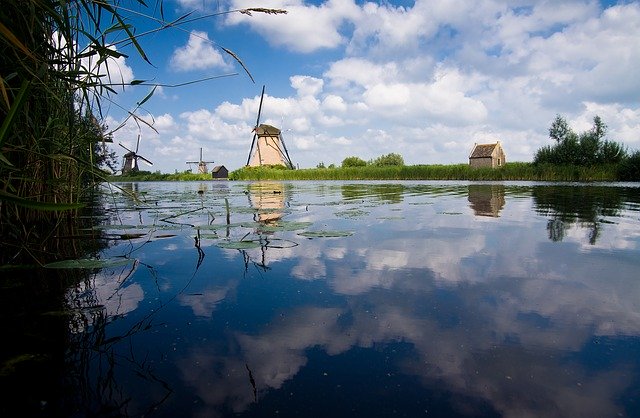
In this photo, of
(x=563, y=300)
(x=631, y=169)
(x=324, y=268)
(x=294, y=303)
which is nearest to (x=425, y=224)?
(x=324, y=268)

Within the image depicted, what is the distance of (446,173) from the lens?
→ 3591 cm

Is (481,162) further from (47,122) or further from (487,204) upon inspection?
(47,122)

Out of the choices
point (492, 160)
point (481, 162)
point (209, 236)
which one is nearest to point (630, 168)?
point (492, 160)

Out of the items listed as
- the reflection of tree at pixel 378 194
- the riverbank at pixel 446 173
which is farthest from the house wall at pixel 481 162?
the reflection of tree at pixel 378 194

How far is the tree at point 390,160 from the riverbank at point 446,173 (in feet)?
87.7

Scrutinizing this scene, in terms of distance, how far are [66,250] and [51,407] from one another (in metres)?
2.96

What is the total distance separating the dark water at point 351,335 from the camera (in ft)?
4.51

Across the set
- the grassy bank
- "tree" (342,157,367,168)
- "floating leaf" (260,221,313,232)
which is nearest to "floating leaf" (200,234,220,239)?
"floating leaf" (260,221,313,232)

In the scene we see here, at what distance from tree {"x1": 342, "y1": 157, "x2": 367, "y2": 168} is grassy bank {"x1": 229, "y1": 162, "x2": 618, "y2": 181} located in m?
17.0

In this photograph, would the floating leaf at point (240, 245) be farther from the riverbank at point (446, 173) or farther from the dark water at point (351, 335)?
the riverbank at point (446, 173)

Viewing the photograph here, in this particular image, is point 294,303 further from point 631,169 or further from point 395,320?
point 631,169

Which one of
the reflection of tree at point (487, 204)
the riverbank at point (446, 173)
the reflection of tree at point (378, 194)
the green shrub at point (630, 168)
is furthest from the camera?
the riverbank at point (446, 173)

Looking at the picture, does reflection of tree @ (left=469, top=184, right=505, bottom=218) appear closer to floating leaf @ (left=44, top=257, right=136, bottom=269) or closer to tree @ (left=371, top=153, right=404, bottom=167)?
floating leaf @ (left=44, top=257, right=136, bottom=269)

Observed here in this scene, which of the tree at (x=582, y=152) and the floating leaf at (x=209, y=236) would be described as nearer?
the floating leaf at (x=209, y=236)
